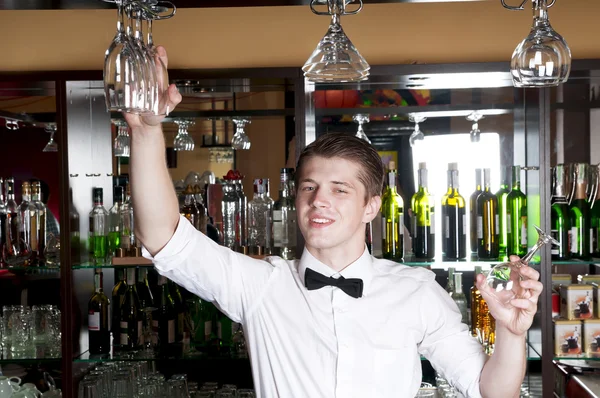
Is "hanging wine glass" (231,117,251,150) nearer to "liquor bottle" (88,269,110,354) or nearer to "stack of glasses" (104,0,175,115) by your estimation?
"liquor bottle" (88,269,110,354)

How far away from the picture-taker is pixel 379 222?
3.11m

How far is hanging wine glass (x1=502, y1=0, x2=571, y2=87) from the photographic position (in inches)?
57.7

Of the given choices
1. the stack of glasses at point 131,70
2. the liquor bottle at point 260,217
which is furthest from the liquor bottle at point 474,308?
the stack of glasses at point 131,70

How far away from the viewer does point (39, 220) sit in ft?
10.4

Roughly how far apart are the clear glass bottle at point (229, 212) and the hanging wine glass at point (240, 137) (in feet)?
0.55

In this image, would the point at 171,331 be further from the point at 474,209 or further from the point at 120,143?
the point at 474,209

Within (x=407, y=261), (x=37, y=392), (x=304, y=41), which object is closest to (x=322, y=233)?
(x=407, y=261)

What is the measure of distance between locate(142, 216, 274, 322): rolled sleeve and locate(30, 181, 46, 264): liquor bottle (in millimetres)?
1514

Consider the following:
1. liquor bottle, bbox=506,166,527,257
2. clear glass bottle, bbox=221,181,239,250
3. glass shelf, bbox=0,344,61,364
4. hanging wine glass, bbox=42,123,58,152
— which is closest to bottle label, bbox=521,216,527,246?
liquor bottle, bbox=506,166,527,257

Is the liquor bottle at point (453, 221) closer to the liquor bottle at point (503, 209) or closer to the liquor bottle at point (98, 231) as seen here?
the liquor bottle at point (503, 209)

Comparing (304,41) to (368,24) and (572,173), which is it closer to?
(368,24)

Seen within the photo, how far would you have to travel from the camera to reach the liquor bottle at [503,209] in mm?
3021

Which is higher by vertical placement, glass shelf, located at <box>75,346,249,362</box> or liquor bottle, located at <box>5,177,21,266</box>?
liquor bottle, located at <box>5,177,21,266</box>

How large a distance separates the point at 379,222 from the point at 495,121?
69cm
